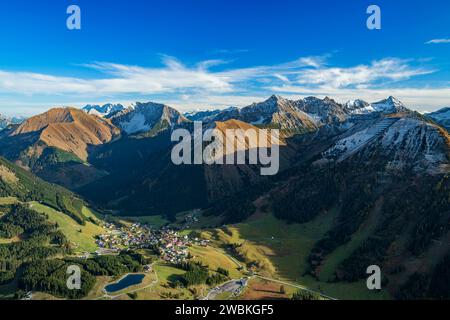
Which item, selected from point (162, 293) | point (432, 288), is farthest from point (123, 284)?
point (432, 288)

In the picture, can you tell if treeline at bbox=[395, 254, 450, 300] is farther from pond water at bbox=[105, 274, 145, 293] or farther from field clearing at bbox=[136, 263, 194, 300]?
pond water at bbox=[105, 274, 145, 293]

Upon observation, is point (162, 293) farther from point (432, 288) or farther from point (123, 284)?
point (432, 288)

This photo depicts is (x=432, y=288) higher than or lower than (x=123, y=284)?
lower

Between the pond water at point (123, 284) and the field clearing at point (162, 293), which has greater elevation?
the pond water at point (123, 284)

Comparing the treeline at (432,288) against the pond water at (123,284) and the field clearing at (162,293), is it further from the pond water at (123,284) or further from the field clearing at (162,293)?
the pond water at (123,284)

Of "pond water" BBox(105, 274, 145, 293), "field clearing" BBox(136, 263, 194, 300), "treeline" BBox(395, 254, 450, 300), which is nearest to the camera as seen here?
"field clearing" BBox(136, 263, 194, 300)

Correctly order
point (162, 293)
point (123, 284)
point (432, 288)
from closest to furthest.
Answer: point (162, 293) < point (123, 284) < point (432, 288)

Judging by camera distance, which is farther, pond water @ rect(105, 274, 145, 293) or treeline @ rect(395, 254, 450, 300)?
treeline @ rect(395, 254, 450, 300)

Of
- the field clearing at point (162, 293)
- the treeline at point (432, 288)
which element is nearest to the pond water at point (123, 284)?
the field clearing at point (162, 293)

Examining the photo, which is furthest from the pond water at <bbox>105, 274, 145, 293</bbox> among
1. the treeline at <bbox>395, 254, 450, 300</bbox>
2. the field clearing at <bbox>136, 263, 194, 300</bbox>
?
the treeline at <bbox>395, 254, 450, 300</bbox>

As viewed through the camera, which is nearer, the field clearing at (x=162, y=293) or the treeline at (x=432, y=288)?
the field clearing at (x=162, y=293)
